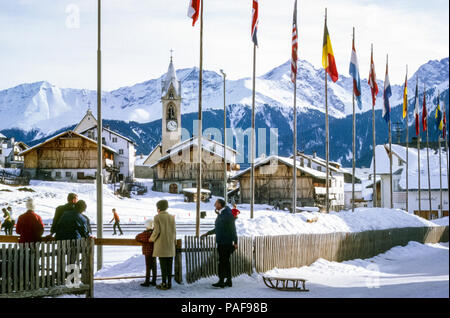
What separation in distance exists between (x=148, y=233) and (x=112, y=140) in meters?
85.7

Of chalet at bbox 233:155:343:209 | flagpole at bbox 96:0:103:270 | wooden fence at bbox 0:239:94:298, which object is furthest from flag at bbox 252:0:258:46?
chalet at bbox 233:155:343:209

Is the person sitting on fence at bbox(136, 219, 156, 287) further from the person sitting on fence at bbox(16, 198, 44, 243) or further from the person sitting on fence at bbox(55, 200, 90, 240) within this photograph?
the person sitting on fence at bbox(16, 198, 44, 243)

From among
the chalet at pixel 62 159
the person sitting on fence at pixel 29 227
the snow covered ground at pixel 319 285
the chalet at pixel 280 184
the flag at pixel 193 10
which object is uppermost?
the flag at pixel 193 10

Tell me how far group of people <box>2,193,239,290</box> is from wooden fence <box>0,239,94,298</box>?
2.02 feet

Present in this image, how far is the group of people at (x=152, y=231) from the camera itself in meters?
12.6

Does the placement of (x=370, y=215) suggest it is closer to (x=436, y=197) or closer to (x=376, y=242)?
(x=376, y=242)

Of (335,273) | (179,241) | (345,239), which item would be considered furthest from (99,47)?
(345,239)

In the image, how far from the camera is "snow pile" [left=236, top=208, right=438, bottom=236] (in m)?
21.5

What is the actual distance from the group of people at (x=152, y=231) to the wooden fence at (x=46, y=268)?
2.02 ft

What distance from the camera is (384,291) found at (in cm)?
1349

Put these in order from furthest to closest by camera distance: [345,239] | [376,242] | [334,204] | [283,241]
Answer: [334,204]
[376,242]
[345,239]
[283,241]

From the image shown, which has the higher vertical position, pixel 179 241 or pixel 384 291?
pixel 179 241

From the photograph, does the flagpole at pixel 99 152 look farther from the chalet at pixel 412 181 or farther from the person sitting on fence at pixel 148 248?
the chalet at pixel 412 181

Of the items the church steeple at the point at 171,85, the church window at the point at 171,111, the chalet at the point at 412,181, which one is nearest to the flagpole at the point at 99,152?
the chalet at the point at 412,181
